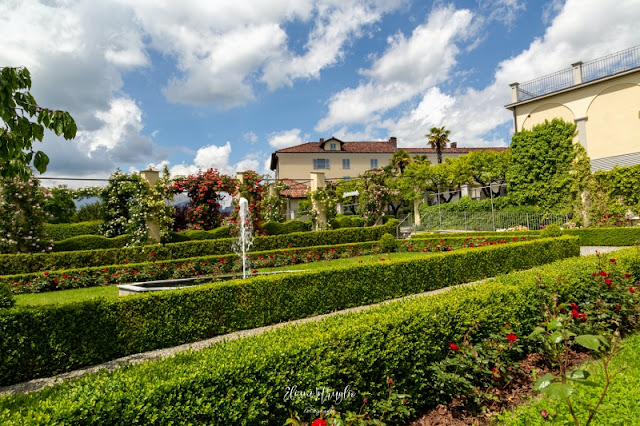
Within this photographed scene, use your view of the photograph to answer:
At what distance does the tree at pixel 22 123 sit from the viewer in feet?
10.2

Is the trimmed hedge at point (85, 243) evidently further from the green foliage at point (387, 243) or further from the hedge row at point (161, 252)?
Answer: the green foliage at point (387, 243)

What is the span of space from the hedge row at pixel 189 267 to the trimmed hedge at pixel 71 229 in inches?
188

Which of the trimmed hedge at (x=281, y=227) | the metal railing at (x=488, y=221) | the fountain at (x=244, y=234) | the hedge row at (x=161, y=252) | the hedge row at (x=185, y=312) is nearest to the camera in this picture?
the hedge row at (x=185, y=312)

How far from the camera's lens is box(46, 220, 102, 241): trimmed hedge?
51.4 ft

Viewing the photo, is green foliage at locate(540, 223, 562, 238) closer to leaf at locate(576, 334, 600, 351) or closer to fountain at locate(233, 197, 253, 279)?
fountain at locate(233, 197, 253, 279)

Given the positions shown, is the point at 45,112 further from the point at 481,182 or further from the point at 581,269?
the point at 481,182

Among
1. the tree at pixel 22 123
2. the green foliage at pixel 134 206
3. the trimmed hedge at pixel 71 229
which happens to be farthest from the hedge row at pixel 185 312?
the trimmed hedge at pixel 71 229

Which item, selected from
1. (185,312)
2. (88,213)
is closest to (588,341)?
(185,312)

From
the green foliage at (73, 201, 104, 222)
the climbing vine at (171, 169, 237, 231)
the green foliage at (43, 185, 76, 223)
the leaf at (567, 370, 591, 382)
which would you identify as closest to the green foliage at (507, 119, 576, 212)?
the climbing vine at (171, 169, 237, 231)

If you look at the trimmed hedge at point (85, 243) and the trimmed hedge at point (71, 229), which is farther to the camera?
the trimmed hedge at point (71, 229)

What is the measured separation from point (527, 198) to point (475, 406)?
2326cm

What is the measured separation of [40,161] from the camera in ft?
11.2

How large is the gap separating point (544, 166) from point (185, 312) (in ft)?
76.7

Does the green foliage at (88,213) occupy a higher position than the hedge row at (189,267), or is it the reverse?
the green foliage at (88,213)
